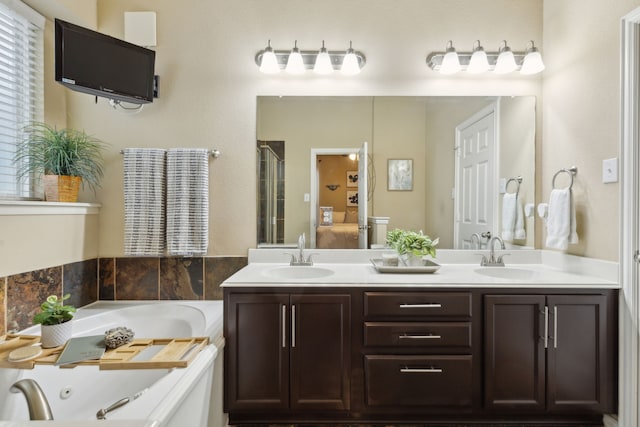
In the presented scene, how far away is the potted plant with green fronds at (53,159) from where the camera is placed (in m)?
1.80

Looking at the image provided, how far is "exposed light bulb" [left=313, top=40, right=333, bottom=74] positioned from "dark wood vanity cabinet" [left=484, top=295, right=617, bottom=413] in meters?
1.68

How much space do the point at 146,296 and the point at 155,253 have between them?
33 cm

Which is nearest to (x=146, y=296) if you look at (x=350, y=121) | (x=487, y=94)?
(x=350, y=121)

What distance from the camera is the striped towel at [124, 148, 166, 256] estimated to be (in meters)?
2.02

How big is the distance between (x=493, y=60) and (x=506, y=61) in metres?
0.09

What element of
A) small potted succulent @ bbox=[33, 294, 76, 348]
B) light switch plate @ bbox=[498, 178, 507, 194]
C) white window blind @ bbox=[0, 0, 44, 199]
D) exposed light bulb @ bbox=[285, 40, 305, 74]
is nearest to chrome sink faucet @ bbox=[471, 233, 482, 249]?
light switch plate @ bbox=[498, 178, 507, 194]

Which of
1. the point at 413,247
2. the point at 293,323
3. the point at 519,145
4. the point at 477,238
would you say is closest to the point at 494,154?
the point at 519,145

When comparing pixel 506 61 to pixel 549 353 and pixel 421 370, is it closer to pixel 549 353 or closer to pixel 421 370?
pixel 549 353

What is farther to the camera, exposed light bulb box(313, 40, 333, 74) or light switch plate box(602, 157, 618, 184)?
exposed light bulb box(313, 40, 333, 74)

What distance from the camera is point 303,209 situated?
2.20 meters

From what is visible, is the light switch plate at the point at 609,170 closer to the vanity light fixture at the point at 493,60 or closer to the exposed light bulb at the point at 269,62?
the vanity light fixture at the point at 493,60

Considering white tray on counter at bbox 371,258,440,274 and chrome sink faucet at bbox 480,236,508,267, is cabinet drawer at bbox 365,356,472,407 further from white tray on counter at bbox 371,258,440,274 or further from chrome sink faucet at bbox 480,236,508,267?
chrome sink faucet at bbox 480,236,508,267

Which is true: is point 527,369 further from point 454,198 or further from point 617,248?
point 454,198

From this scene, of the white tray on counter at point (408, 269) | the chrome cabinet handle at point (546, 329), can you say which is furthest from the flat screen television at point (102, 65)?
the chrome cabinet handle at point (546, 329)
